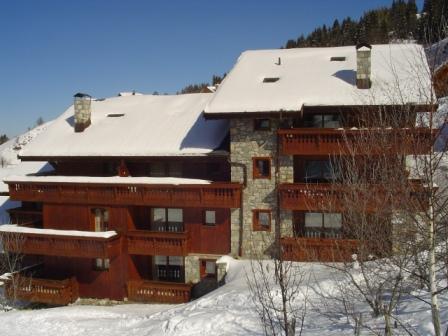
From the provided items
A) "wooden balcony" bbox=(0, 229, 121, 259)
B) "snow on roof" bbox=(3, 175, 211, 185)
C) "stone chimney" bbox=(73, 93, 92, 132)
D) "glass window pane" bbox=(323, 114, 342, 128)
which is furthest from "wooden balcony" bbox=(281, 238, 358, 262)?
"stone chimney" bbox=(73, 93, 92, 132)

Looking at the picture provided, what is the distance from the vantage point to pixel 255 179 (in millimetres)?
21688

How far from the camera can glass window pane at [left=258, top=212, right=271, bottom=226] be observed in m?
21.7

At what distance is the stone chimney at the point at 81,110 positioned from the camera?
89.0ft

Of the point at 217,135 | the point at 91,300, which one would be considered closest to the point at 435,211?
the point at 217,135

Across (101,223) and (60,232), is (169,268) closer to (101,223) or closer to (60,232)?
(101,223)

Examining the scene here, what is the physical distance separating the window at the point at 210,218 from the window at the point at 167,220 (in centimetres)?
151

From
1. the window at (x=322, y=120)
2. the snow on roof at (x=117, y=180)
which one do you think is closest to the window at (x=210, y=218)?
the snow on roof at (x=117, y=180)

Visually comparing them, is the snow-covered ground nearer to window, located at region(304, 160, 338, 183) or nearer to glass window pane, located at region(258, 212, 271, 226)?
glass window pane, located at region(258, 212, 271, 226)

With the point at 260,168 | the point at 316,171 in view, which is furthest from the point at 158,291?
the point at 316,171

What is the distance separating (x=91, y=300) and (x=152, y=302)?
12.2ft

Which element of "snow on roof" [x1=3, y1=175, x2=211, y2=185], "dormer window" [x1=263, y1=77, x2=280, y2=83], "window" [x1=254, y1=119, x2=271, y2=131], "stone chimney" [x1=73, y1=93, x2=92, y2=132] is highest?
"dormer window" [x1=263, y1=77, x2=280, y2=83]

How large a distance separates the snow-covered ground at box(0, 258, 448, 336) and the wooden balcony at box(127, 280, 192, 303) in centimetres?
49

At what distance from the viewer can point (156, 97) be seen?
98.9 feet

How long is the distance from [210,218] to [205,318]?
314 inches
